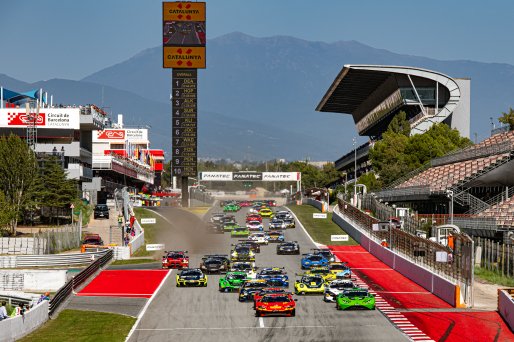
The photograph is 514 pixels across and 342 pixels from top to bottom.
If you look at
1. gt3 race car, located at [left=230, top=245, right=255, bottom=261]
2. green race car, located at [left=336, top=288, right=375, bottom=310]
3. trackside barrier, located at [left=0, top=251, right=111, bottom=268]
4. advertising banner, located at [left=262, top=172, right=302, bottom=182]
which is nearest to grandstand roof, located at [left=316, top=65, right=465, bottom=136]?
advertising banner, located at [left=262, top=172, right=302, bottom=182]

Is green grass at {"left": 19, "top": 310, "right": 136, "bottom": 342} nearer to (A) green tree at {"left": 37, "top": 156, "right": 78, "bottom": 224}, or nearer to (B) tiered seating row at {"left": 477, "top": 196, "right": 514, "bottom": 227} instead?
(B) tiered seating row at {"left": 477, "top": 196, "right": 514, "bottom": 227}

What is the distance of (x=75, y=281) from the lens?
56.8 meters

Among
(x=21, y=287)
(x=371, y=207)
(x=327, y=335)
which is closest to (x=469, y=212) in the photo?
(x=371, y=207)

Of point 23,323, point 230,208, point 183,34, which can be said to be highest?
point 183,34

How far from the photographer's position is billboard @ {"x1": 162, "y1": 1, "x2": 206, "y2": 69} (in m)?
122

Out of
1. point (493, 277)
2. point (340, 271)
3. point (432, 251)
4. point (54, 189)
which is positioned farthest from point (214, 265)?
point (54, 189)

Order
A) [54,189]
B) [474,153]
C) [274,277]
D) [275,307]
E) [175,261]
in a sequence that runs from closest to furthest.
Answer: [275,307], [274,277], [175,261], [474,153], [54,189]

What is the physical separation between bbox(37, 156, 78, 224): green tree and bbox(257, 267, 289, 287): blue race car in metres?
46.3

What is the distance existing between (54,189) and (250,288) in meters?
54.3

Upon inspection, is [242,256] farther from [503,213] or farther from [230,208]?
[230,208]

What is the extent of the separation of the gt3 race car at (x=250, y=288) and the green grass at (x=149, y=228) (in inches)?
1183

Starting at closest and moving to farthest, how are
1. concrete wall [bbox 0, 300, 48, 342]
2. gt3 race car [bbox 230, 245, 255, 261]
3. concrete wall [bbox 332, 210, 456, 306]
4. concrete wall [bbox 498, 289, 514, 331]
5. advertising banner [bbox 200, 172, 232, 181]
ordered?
1. concrete wall [bbox 0, 300, 48, 342]
2. concrete wall [bbox 498, 289, 514, 331]
3. concrete wall [bbox 332, 210, 456, 306]
4. gt3 race car [bbox 230, 245, 255, 261]
5. advertising banner [bbox 200, 172, 232, 181]

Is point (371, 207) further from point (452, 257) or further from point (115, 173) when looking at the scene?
point (115, 173)

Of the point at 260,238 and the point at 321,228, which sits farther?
the point at 321,228
